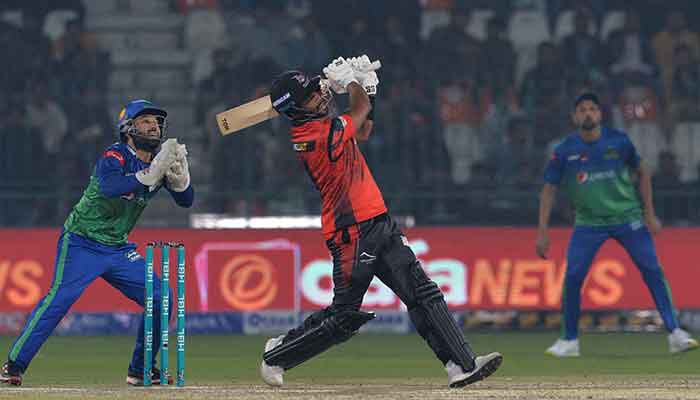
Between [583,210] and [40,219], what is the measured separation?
259 inches

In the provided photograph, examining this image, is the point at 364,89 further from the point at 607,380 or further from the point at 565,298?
the point at 565,298

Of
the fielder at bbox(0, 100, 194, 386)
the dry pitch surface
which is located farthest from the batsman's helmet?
the dry pitch surface

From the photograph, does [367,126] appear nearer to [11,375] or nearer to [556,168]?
[11,375]

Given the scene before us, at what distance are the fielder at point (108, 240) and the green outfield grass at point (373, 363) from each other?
0.29 metres

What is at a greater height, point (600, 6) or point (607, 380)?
point (600, 6)

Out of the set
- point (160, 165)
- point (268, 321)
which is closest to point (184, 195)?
point (160, 165)

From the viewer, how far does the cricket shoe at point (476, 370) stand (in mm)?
8812

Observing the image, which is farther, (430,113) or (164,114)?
(430,113)

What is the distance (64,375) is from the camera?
11.1 metres

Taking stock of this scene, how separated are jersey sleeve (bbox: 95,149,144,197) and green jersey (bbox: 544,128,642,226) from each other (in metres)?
4.59

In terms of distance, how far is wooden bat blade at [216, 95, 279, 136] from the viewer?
923 cm

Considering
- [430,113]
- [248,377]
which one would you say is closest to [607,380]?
[248,377]

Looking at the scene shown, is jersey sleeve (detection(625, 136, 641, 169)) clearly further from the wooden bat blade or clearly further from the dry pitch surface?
the wooden bat blade

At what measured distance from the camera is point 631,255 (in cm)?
1264
